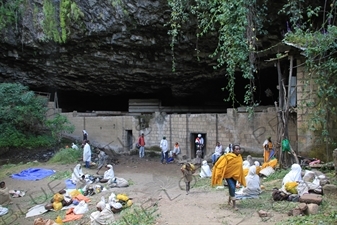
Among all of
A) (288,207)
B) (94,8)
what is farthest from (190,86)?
(288,207)

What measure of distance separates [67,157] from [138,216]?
846 cm

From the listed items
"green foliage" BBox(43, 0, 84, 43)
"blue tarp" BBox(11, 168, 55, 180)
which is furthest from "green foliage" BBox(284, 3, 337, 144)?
"blue tarp" BBox(11, 168, 55, 180)

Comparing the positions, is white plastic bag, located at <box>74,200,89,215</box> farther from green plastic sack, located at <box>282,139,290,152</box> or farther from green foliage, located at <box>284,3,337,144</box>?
green plastic sack, located at <box>282,139,290,152</box>

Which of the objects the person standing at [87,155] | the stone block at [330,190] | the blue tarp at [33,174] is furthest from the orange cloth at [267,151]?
the blue tarp at [33,174]

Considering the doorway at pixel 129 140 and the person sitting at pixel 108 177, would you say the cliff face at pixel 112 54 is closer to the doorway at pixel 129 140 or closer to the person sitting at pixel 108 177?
the doorway at pixel 129 140

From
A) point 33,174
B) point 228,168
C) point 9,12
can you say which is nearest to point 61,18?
point 9,12

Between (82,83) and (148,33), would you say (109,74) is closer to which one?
(82,83)

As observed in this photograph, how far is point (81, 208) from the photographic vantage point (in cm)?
814

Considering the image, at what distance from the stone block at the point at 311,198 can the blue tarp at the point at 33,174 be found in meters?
9.31

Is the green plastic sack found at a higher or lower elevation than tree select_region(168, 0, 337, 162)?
lower

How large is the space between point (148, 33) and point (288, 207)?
374 inches

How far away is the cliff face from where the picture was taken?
1320 centimetres

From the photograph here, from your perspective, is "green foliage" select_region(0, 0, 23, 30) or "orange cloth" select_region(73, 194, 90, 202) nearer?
"orange cloth" select_region(73, 194, 90, 202)

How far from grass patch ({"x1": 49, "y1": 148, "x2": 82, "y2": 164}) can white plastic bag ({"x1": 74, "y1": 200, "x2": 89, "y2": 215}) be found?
6.48 metres
